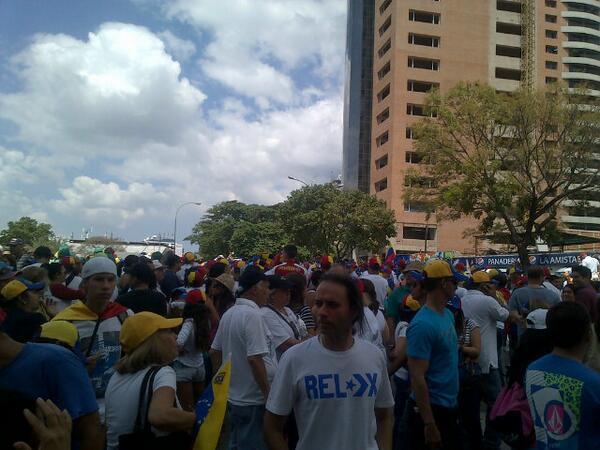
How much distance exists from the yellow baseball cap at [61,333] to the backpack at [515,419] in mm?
2854

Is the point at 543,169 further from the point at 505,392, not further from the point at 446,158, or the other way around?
the point at 505,392

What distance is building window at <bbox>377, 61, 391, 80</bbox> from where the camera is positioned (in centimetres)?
6187

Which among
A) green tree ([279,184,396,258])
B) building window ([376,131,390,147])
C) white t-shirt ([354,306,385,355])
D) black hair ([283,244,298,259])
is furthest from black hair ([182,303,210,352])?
building window ([376,131,390,147])

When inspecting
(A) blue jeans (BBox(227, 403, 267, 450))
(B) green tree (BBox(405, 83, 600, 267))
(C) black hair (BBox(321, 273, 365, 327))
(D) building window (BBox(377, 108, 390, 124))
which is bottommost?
(A) blue jeans (BBox(227, 403, 267, 450))

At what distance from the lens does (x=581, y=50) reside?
241 feet

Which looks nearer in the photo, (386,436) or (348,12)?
(386,436)

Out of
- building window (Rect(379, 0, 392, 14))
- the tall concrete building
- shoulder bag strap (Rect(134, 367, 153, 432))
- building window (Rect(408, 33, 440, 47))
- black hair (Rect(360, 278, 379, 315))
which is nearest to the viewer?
shoulder bag strap (Rect(134, 367, 153, 432))

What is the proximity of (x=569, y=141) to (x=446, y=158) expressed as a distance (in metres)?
6.34

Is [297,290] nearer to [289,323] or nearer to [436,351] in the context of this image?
[289,323]

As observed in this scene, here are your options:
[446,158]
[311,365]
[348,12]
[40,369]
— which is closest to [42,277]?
[40,369]

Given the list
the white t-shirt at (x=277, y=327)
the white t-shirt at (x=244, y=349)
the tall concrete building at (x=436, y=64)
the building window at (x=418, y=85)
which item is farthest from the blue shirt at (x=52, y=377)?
the building window at (x=418, y=85)

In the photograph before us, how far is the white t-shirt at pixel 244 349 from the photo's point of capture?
390 centimetres

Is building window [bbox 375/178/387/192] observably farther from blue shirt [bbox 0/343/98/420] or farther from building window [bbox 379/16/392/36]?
blue shirt [bbox 0/343/98/420]

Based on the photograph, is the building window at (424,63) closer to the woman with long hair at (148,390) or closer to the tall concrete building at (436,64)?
the tall concrete building at (436,64)
